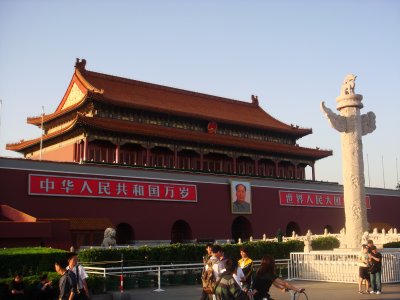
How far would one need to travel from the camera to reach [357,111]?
52.4 ft

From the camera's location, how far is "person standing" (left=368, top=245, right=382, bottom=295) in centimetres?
1161

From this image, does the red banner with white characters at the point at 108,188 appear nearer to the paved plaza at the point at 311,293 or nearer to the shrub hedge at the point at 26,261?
the shrub hedge at the point at 26,261

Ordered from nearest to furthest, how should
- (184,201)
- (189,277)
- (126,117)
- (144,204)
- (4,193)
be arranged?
(189,277)
(4,193)
(144,204)
(184,201)
(126,117)

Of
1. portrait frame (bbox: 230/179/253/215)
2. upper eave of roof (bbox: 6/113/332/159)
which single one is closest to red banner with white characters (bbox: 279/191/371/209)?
portrait frame (bbox: 230/179/253/215)

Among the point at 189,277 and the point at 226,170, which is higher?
the point at 226,170

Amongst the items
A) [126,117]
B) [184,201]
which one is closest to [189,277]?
[184,201]

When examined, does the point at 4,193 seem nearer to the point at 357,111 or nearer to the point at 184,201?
the point at 184,201

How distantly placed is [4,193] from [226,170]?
52.1 feet

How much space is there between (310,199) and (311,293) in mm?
22686

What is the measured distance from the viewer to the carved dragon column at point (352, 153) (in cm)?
1547

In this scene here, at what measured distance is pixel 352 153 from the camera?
15758 millimetres

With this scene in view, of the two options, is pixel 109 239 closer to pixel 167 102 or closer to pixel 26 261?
pixel 26 261

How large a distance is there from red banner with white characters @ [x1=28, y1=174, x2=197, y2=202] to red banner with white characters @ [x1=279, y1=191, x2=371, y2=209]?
7.34m

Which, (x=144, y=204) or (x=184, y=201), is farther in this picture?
(x=184, y=201)
